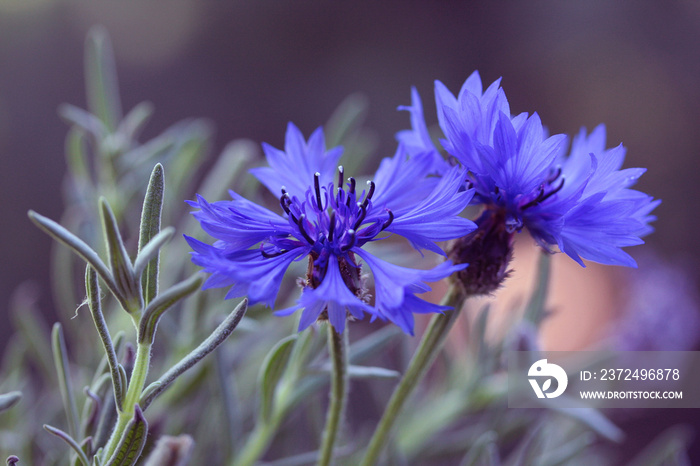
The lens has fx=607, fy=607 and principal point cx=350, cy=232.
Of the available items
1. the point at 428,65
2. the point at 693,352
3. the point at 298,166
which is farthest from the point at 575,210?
the point at 428,65

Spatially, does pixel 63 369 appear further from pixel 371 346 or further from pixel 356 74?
pixel 356 74

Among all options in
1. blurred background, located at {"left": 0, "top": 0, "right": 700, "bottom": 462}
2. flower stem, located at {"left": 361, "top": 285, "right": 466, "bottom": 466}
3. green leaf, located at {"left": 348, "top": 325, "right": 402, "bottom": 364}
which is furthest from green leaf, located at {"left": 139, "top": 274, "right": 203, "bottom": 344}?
blurred background, located at {"left": 0, "top": 0, "right": 700, "bottom": 462}

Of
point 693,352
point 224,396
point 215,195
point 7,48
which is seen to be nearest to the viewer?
point 224,396

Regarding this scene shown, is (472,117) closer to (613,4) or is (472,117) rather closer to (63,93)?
(63,93)

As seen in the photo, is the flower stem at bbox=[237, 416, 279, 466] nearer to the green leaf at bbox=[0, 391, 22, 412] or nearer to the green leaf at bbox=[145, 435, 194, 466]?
the green leaf at bbox=[145, 435, 194, 466]

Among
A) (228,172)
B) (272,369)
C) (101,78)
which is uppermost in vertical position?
(101,78)

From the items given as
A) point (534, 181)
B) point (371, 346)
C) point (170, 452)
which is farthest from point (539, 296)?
point (170, 452)
